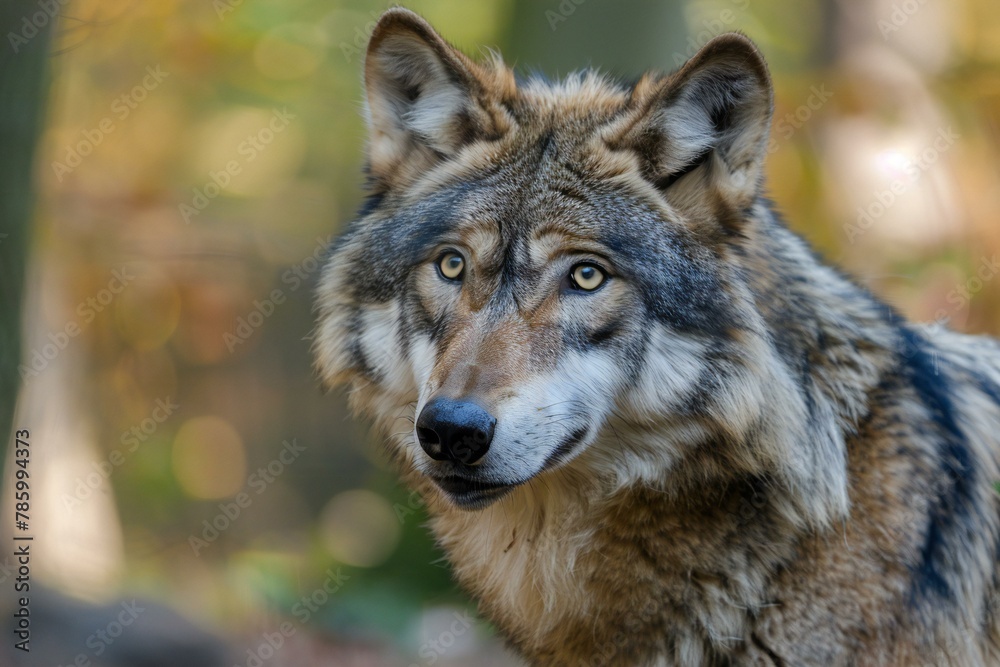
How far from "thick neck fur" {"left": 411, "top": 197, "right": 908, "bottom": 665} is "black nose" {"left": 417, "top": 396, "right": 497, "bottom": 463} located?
65cm

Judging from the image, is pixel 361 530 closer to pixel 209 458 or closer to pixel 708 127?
pixel 209 458

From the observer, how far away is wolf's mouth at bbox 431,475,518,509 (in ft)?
9.52

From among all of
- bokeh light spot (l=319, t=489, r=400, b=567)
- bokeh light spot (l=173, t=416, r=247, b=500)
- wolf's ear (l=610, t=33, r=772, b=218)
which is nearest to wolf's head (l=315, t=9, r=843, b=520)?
wolf's ear (l=610, t=33, r=772, b=218)

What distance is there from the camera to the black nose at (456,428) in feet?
8.93

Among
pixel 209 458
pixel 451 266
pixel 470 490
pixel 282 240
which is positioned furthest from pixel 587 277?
pixel 209 458

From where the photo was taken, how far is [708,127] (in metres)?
3.29

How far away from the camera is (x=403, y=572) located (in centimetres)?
818

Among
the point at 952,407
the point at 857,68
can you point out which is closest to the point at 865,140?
the point at 857,68

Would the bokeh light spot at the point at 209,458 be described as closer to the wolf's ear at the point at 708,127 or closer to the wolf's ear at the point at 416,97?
the wolf's ear at the point at 416,97

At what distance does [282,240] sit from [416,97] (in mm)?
6535

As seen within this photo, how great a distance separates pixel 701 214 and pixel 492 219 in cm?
81

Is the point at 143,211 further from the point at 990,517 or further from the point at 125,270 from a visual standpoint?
the point at 990,517

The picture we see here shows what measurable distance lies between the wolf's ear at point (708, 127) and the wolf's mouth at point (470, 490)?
4.34 feet

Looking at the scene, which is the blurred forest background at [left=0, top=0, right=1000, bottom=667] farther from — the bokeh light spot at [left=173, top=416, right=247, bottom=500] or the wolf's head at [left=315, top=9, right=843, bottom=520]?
the wolf's head at [left=315, top=9, right=843, bottom=520]
